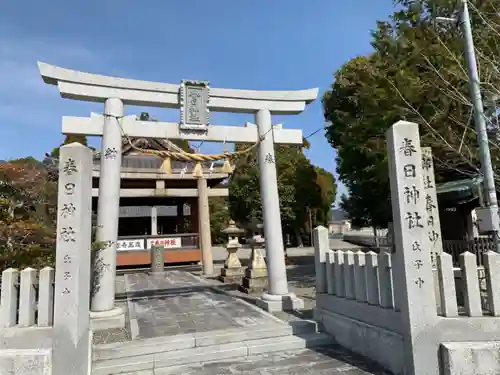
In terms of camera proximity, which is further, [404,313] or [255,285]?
[255,285]

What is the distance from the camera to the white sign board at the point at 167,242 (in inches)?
783

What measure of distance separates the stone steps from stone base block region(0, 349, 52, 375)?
802 millimetres

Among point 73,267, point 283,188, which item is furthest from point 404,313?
point 283,188

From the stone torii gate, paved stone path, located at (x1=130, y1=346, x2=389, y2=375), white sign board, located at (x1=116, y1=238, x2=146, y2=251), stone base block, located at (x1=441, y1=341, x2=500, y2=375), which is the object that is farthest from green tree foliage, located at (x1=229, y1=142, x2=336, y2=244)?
stone base block, located at (x1=441, y1=341, x2=500, y2=375)

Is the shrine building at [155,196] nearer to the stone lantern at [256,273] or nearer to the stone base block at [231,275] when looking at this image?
the stone base block at [231,275]

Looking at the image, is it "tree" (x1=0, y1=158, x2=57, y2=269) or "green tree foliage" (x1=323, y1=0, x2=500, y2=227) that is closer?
"tree" (x1=0, y1=158, x2=57, y2=269)

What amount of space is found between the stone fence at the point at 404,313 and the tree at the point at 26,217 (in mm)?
5495

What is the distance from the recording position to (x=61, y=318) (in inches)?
187

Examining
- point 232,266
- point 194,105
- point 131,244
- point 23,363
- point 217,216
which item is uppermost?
point 194,105

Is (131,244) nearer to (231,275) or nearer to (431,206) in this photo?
(231,275)

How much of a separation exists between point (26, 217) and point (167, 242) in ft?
38.6

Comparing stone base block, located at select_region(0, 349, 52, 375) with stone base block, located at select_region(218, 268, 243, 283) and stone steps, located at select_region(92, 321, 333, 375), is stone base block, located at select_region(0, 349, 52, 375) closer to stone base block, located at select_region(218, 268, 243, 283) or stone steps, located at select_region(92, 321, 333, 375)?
stone steps, located at select_region(92, 321, 333, 375)

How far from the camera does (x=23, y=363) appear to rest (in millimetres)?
4570

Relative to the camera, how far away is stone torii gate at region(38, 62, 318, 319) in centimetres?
739
